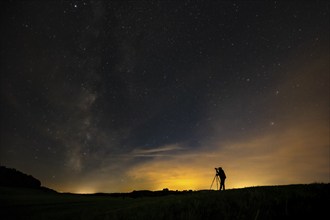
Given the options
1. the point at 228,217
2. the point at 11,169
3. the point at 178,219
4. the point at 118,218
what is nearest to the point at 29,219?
the point at 118,218

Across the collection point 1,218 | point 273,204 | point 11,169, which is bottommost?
point 1,218

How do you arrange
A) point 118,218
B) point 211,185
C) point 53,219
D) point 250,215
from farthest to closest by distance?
point 211,185 → point 53,219 → point 118,218 → point 250,215

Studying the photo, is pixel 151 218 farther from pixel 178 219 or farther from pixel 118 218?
pixel 118 218

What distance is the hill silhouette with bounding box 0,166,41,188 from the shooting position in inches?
3381

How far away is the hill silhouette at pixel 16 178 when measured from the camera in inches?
3381

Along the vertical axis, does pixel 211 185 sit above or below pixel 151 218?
above

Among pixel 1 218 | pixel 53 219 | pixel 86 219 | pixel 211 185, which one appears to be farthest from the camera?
pixel 211 185

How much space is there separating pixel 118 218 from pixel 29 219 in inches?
248

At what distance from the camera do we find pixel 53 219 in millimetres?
10367

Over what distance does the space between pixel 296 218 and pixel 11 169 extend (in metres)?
111

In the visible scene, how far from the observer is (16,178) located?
301ft

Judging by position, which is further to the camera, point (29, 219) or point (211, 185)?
point (211, 185)

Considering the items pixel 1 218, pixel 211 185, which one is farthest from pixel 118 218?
pixel 211 185

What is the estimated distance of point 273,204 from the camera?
5.73m
